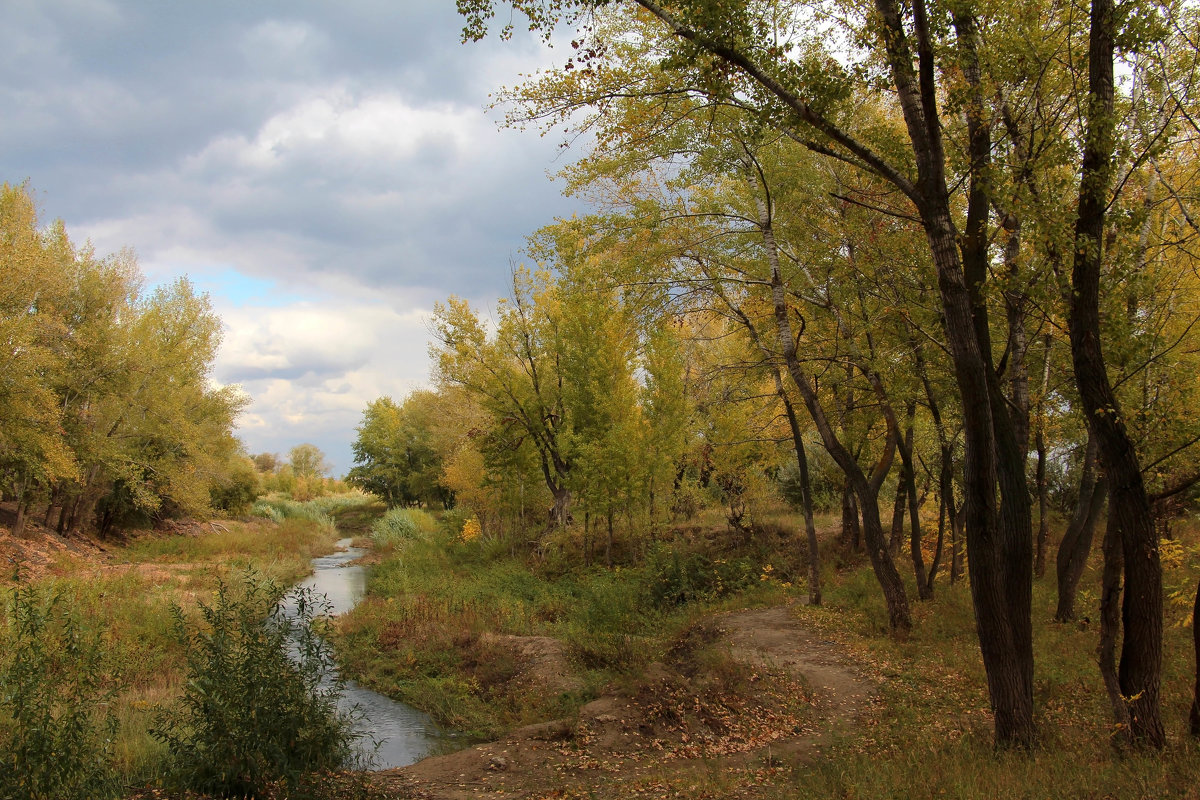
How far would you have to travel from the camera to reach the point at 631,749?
8.25m

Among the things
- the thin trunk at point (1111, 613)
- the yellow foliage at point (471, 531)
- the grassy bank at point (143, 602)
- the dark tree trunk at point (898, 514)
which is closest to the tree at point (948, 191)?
the thin trunk at point (1111, 613)

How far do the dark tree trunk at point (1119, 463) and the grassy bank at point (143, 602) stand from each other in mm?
8835

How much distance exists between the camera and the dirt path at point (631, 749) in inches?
281

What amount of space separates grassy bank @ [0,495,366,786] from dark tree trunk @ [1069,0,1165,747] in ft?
29.0

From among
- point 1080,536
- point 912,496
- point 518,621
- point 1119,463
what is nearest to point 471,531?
point 518,621

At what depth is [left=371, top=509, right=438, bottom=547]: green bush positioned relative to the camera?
3533 cm

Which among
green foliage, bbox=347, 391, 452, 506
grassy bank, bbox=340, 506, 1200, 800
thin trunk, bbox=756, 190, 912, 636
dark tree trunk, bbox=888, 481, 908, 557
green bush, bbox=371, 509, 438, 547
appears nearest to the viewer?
grassy bank, bbox=340, 506, 1200, 800

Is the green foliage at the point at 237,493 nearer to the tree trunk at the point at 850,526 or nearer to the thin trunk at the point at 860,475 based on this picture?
the tree trunk at the point at 850,526

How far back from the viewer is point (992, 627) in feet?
21.3

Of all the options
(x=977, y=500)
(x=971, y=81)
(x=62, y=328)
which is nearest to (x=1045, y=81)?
(x=971, y=81)

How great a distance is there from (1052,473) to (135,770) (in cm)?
2292

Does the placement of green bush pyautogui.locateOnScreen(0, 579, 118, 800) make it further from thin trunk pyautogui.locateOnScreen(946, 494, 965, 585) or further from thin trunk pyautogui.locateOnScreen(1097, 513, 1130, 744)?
thin trunk pyautogui.locateOnScreen(946, 494, 965, 585)

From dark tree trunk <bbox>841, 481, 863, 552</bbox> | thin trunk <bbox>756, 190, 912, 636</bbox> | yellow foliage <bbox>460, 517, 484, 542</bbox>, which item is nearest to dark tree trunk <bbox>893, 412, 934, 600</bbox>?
thin trunk <bbox>756, 190, 912, 636</bbox>

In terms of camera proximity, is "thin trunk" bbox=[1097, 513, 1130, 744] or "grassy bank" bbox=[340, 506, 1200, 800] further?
"thin trunk" bbox=[1097, 513, 1130, 744]
